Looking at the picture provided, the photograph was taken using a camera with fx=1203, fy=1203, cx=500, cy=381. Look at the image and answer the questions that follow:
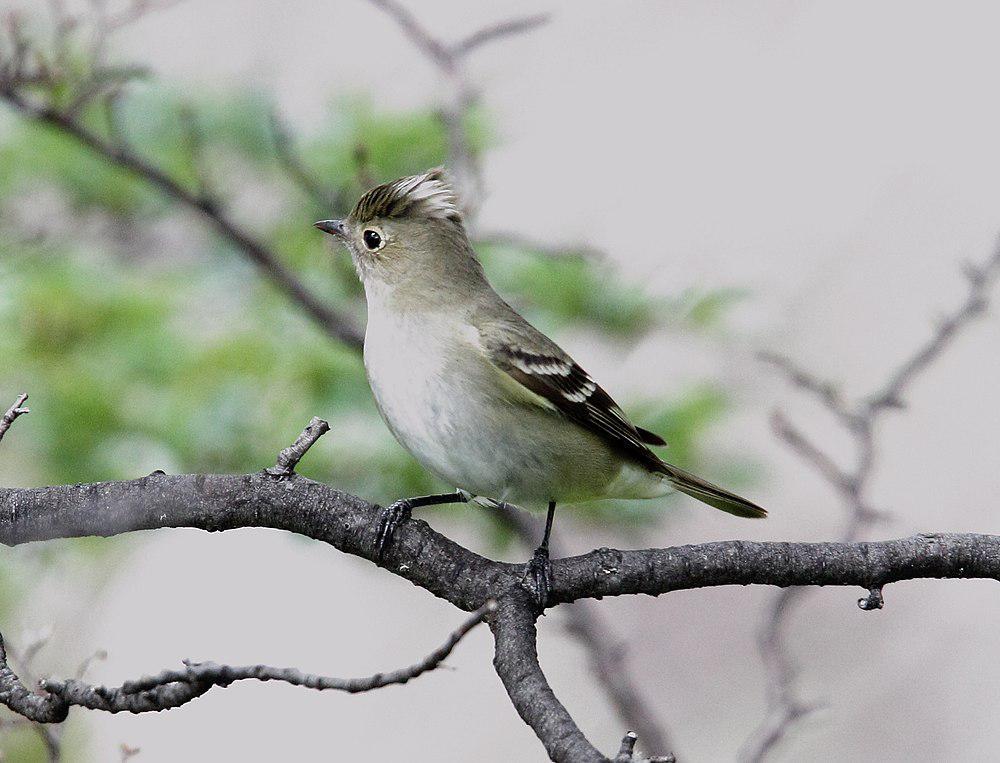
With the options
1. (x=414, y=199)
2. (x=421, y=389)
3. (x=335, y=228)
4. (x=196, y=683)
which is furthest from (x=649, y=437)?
(x=196, y=683)

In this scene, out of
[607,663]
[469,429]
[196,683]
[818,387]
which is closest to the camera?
[196,683]

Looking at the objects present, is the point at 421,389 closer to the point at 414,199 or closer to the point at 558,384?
the point at 558,384

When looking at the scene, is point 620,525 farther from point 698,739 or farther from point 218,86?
point 698,739

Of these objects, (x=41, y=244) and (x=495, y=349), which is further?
(x=41, y=244)

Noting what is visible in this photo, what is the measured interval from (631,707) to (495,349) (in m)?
1.84

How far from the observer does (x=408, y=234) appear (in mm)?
4852

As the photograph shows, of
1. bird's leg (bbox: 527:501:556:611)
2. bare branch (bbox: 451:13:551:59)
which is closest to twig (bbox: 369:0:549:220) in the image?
bare branch (bbox: 451:13:551:59)

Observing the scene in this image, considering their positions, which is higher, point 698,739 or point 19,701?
point 698,739

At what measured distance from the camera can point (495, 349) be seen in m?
4.31

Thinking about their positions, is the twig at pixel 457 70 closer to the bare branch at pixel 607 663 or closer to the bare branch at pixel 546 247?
the bare branch at pixel 546 247

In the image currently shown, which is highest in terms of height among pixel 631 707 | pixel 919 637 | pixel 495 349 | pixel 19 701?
pixel 919 637

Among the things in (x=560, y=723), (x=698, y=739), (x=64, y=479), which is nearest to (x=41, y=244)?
(x=64, y=479)

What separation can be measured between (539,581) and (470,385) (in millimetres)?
1225

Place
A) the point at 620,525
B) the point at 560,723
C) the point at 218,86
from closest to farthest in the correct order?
1. the point at 560,723
2. the point at 620,525
3. the point at 218,86
